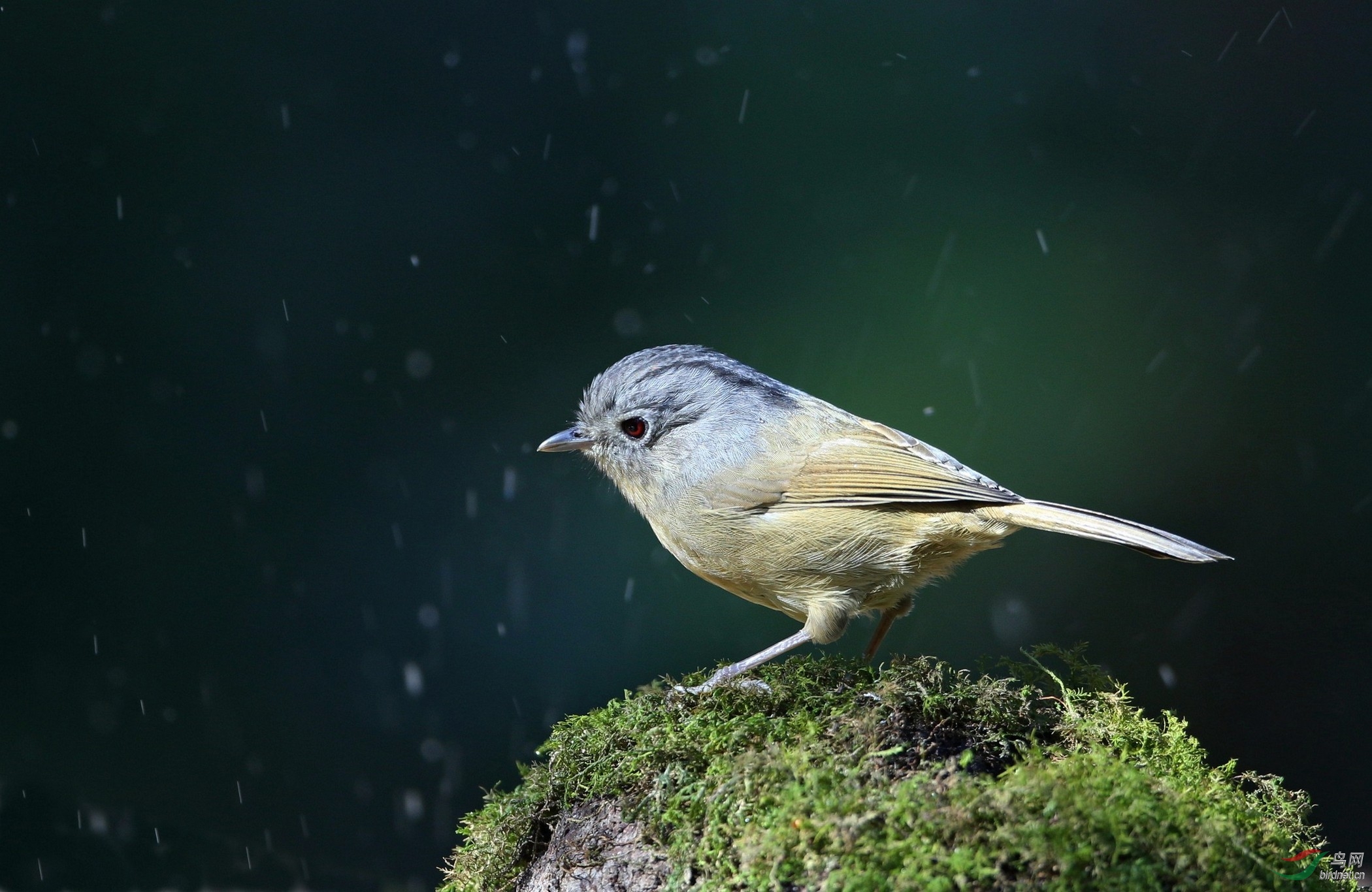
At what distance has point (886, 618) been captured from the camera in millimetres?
2686

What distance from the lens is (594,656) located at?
423 cm

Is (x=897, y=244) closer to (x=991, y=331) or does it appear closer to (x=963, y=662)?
(x=991, y=331)

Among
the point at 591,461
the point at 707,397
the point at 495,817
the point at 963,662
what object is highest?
the point at 707,397

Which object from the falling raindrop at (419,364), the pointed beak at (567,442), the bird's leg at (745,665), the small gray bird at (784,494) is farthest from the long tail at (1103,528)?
the falling raindrop at (419,364)

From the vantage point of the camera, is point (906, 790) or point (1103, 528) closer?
point (906, 790)

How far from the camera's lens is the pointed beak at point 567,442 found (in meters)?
2.66

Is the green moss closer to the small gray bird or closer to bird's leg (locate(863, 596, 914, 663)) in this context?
the small gray bird

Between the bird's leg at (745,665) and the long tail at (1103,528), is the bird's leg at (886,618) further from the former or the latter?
the long tail at (1103,528)

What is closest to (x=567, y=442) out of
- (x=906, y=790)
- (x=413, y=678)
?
(x=906, y=790)

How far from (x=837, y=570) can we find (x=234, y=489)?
9.80 feet

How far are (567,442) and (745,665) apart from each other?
0.82 metres

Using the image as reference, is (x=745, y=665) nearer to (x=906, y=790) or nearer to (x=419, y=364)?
(x=906, y=790)

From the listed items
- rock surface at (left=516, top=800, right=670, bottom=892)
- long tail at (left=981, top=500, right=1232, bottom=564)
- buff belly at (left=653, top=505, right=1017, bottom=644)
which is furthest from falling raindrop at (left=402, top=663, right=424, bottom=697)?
long tail at (left=981, top=500, right=1232, bottom=564)

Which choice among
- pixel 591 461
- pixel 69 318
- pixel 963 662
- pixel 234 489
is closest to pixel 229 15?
pixel 69 318
